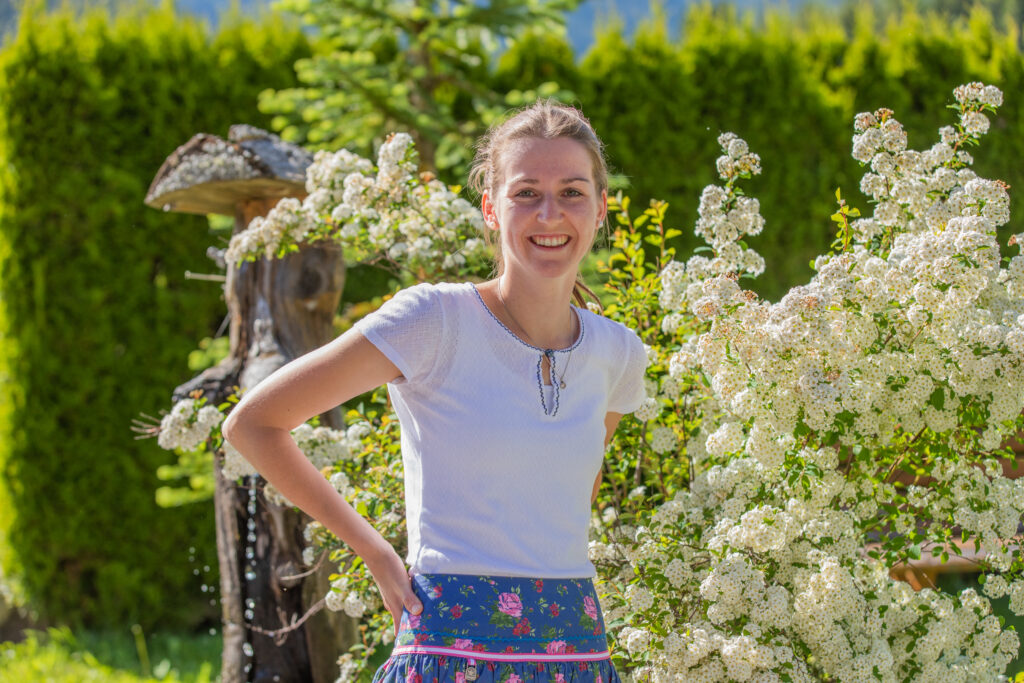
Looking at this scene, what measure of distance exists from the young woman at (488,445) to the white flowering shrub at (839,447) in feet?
1.81

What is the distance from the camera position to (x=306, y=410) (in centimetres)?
140

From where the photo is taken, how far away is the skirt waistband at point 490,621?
1353mm

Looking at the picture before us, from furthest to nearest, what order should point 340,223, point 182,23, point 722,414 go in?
point 182,23 < point 340,223 < point 722,414

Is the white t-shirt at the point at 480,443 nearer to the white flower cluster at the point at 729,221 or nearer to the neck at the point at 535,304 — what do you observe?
the neck at the point at 535,304

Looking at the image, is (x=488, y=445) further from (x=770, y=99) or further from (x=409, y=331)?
(x=770, y=99)

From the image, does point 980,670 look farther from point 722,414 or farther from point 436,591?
point 436,591

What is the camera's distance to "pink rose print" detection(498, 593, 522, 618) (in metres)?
1.36

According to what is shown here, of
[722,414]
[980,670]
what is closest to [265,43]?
[722,414]

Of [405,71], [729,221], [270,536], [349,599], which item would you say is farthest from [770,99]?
[349,599]

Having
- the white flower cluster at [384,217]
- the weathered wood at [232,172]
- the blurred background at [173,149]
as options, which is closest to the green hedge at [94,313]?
the blurred background at [173,149]

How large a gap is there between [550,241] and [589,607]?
0.57 metres

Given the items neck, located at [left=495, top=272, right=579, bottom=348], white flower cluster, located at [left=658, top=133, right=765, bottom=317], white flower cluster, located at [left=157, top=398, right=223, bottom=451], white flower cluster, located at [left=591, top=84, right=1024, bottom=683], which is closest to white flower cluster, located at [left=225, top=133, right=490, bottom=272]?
white flower cluster, located at [left=157, top=398, right=223, bottom=451]

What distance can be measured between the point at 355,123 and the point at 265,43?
0.79 meters

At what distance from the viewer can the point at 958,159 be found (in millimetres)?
2303
